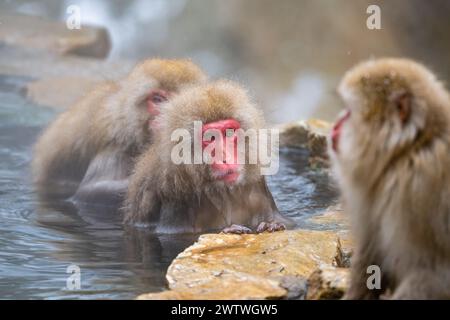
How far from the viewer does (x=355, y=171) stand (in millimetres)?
3529

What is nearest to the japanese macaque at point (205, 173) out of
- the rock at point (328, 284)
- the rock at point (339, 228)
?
the rock at point (339, 228)

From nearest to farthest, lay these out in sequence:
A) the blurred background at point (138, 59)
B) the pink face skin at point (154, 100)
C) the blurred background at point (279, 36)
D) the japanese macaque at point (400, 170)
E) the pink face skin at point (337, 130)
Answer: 1. the japanese macaque at point (400, 170)
2. the pink face skin at point (337, 130)
3. the blurred background at point (138, 59)
4. the pink face skin at point (154, 100)
5. the blurred background at point (279, 36)

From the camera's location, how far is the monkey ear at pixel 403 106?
3.46 m

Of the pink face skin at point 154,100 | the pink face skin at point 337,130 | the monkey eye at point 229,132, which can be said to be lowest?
the pink face skin at point 337,130

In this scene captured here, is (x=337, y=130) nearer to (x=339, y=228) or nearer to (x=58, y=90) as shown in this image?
(x=339, y=228)

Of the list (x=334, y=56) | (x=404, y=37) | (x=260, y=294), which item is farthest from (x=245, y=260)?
(x=334, y=56)

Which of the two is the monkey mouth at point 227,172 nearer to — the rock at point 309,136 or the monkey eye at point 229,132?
the monkey eye at point 229,132

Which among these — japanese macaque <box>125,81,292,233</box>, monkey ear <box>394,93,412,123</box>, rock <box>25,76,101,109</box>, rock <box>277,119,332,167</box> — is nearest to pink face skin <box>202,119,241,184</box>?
japanese macaque <box>125,81,292,233</box>

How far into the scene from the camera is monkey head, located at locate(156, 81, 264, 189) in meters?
5.92

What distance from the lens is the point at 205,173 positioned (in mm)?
6016

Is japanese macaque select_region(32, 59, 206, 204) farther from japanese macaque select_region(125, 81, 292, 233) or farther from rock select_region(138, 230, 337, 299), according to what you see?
rock select_region(138, 230, 337, 299)

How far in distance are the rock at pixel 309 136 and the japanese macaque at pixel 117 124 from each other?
1740mm

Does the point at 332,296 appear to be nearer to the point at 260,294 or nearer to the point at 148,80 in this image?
the point at 260,294

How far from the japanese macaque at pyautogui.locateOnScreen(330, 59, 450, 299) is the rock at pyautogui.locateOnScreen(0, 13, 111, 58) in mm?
10246
